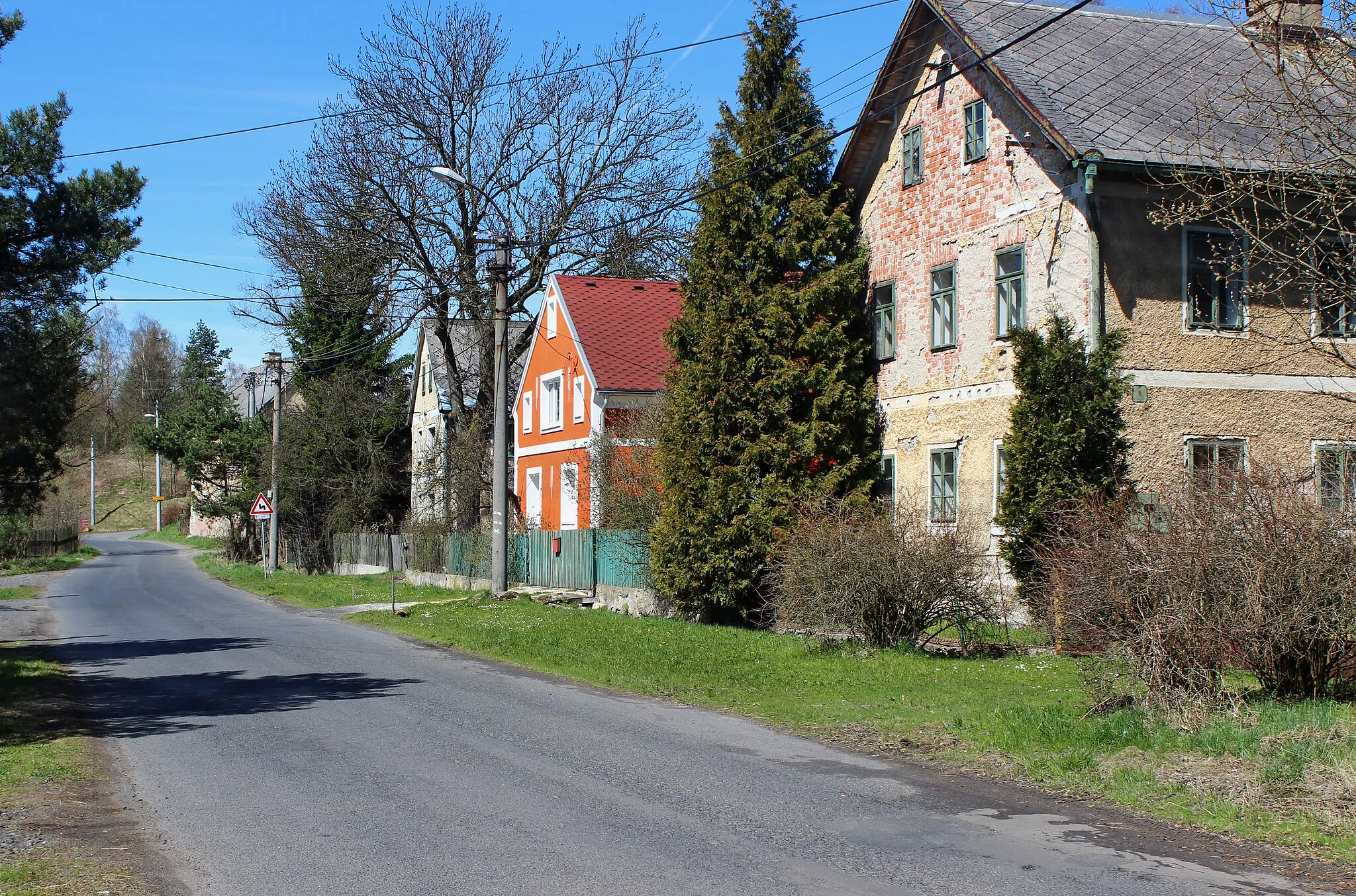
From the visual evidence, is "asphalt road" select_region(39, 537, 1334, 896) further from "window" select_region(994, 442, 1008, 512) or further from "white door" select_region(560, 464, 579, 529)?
"white door" select_region(560, 464, 579, 529)

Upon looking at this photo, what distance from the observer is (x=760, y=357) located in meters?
21.5

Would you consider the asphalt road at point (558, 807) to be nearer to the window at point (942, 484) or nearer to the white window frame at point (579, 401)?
the window at point (942, 484)

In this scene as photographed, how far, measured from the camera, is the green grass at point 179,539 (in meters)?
80.6

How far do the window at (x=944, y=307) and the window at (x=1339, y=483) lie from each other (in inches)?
417

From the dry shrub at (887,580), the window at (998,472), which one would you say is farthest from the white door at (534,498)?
the dry shrub at (887,580)

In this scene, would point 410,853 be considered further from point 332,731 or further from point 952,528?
point 952,528

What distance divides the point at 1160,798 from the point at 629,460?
19.4m

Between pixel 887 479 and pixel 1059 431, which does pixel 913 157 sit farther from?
pixel 1059 431

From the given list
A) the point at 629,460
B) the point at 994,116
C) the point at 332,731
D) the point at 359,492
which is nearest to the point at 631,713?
the point at 332,731

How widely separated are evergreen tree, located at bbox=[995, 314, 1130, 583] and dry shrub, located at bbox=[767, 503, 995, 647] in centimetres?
171

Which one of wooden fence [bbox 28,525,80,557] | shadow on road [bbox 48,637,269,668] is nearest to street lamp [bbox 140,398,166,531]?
wooden fence [bbox 28,525,80,557]

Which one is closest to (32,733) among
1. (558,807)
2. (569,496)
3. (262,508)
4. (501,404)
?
(558,807)

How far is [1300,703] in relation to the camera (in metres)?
9.59

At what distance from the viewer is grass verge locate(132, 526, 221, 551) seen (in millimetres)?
80438
